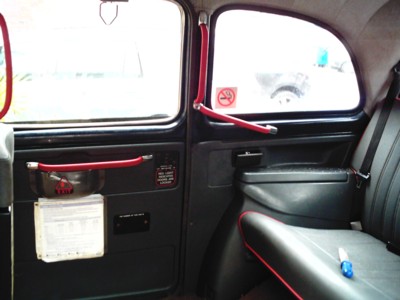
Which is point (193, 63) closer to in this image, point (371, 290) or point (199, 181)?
point (199, 181)

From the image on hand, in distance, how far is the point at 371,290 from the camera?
4.57 feet

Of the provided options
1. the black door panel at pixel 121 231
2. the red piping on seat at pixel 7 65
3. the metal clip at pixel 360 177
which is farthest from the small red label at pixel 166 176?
the metal clip at pixel 360 177

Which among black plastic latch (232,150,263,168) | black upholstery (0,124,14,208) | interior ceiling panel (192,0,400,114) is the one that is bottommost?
black plastic latch (232,150,263,168)

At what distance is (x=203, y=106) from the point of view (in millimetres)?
1713

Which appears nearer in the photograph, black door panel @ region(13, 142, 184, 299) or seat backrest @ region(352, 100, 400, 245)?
black door panel @ region(13, 142, 184, 299)

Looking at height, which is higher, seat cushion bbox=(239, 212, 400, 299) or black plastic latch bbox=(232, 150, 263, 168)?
black plastic latch bbox=(232, 150, 263, 168)

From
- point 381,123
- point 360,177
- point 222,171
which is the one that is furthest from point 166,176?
point 381,123

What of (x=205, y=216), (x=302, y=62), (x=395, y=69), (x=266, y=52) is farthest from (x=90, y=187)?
(x=395, y=69)

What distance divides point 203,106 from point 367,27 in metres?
0.85

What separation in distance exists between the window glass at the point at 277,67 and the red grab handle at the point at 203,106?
0.42 ft

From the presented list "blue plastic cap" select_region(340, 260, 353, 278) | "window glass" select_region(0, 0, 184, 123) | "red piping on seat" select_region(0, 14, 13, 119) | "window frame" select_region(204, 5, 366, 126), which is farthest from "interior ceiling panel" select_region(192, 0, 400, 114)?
"blue plastic cap" select_region(340, 260, 353, 278)

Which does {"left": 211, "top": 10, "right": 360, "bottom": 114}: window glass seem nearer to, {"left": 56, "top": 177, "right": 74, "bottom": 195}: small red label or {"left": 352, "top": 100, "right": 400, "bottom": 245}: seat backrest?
{"left": 352, "top": 100, "right": 400, "bottom": 245}: seat backrest

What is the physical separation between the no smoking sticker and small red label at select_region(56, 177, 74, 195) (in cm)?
71

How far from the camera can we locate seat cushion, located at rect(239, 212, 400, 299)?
Answer: 1.40 meters
